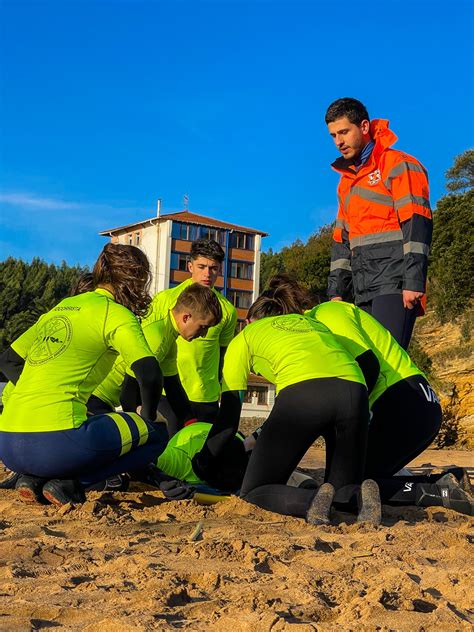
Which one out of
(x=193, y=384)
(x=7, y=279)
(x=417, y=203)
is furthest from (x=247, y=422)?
(x=7, y=279)

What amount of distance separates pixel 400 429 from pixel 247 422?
55.6ft

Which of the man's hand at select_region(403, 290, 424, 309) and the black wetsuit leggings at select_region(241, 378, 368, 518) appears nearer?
the black wetsuit leggings at select_region(241, 378, 368, 518)

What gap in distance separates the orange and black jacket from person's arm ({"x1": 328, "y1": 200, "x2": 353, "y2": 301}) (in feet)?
0.36

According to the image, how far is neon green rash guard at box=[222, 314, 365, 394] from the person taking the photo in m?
4.43

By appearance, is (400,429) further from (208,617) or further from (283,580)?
(208,617)

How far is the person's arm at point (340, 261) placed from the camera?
20.4 feet

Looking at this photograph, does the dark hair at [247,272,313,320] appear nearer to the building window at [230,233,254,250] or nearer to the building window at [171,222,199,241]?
the building window at [171,222,199,241]

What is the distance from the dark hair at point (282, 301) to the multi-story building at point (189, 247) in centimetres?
4472

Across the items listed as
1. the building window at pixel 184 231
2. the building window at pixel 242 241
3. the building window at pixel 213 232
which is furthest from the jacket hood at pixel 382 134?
the building window at pixel 242 241

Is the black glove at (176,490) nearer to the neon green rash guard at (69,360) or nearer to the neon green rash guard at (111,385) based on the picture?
the neon green rash guard at (69,360)

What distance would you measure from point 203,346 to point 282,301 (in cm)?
174

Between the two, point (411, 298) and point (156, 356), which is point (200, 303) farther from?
point (411, 298)

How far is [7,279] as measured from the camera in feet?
183

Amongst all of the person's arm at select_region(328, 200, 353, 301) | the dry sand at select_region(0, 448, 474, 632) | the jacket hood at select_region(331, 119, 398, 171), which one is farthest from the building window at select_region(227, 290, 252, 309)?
the dry sand at select_region(0, 448, 474, 632)
